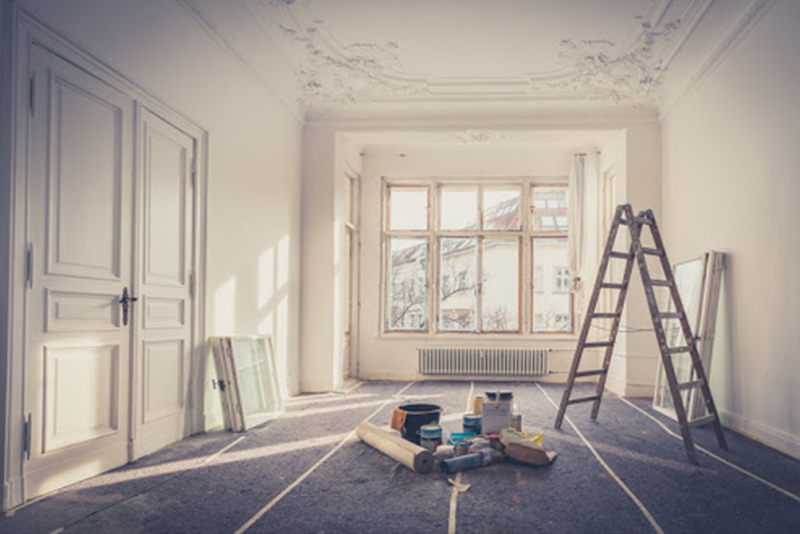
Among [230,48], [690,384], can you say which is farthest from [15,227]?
[690,384]

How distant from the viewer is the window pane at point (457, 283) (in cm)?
841

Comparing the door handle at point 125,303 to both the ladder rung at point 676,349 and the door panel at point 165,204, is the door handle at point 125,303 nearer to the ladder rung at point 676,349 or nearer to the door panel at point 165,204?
the door panel at point 165,204

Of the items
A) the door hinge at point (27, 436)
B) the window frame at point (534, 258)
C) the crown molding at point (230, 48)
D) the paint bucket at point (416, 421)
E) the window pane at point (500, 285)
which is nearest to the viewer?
the door hinge at point (27, 436)

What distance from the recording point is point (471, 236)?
8.46 meters

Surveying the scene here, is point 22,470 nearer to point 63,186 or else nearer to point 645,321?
point 63,186

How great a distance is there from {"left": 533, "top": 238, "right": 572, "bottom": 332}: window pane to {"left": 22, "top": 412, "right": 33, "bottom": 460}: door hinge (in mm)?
6351

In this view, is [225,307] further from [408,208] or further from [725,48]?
[725,48]

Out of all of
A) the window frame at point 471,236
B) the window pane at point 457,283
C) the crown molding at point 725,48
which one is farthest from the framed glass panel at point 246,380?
the crown molding at point 725,48

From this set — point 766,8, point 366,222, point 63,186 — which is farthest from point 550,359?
point 63,186

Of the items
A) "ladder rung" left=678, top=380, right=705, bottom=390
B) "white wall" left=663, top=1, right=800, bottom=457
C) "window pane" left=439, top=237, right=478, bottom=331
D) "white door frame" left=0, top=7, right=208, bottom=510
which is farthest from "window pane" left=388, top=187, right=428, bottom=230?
"white door frame" left=0, top=7, right=208, bottom=510

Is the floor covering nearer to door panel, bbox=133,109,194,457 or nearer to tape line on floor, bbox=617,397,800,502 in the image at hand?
tape line on floor, bbox=617,397,800,502

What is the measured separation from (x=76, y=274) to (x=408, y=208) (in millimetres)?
5664

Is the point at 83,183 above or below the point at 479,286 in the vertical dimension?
above

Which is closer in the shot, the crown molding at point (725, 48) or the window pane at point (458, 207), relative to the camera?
the crown molding at point (725, 48)
